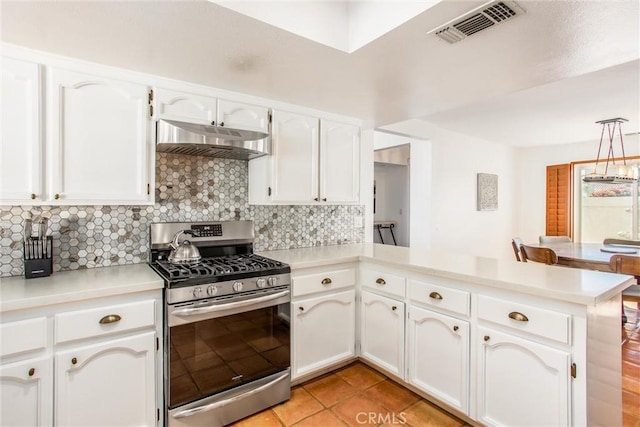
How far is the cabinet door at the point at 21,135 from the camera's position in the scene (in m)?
1.65

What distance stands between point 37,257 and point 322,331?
1.76 meters

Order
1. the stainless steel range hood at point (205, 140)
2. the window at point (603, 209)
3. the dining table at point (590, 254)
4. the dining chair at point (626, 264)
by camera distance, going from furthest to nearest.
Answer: the window at point (603, 209)
the dining table at point (590, 254)
the dining chair at point (626, 264)
the stainless steel range hood at point (205, 140)

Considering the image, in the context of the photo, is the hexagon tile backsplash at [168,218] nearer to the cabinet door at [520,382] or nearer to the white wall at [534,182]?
the cabinet door at [520,382]

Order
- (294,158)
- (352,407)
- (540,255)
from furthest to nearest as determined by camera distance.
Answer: (540,255) → (294,158) → (352,407)

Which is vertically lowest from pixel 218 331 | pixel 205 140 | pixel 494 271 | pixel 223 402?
pixel 223 402

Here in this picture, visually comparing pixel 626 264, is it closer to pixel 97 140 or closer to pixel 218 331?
pixel 218 331

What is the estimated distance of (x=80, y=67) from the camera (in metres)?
1.85

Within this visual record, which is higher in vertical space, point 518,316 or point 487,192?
point 487,192

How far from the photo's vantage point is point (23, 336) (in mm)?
1393

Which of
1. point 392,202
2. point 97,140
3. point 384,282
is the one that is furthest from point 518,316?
point 392,202

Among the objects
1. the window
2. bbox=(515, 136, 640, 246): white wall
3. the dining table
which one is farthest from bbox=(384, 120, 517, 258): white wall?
the dining table

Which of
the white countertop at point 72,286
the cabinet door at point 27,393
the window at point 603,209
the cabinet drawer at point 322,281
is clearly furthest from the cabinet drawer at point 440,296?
the window at point 603,209

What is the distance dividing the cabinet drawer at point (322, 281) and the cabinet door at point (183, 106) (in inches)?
49.3

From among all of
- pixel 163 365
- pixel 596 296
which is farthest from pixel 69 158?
pixel 596 296
